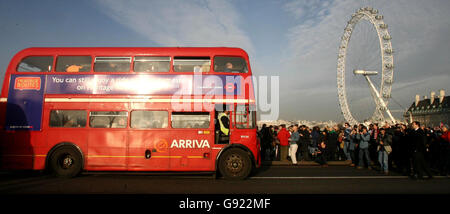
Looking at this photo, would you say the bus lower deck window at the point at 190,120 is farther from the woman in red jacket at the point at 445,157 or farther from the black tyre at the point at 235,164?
the woman in red jacket at the point at 445,157

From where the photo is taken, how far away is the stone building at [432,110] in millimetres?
96625

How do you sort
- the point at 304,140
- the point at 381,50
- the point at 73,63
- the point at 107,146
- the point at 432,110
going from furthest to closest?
the point at 432,110
the point at 381,50
the point at 304,140
the point at 73,63
the point at 107,146

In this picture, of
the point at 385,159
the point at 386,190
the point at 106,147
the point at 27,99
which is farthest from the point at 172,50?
the point at 385,159

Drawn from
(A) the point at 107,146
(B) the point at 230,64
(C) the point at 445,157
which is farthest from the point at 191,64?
(C) the point at 445,157

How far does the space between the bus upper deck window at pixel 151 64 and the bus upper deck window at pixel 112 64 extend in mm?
308

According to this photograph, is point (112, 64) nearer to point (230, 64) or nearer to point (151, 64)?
point (151, 64)

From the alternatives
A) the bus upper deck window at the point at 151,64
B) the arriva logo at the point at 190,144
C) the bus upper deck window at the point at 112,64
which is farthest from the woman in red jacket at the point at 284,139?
the bus upper deck window at the point at 112,64

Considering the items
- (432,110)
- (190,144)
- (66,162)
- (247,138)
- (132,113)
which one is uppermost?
(432,110)

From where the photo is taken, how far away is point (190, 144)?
Result: 9.15 m

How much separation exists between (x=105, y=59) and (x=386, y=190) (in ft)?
31.6

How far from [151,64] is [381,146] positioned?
30.6ft

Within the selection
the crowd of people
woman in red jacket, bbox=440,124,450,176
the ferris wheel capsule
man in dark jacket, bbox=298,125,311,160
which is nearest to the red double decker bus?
the crowd of people
